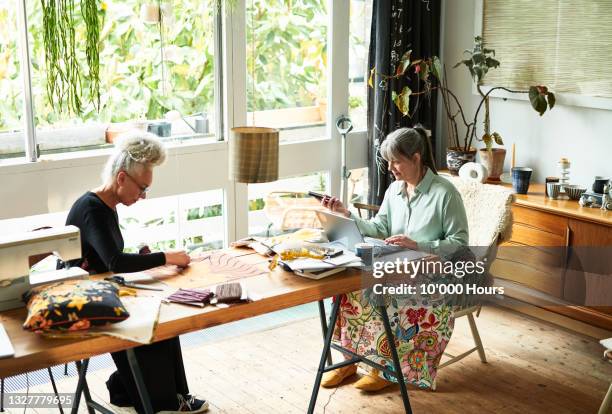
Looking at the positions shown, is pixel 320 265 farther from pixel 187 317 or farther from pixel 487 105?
pixel 487 105

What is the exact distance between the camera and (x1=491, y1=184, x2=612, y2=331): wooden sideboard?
437cm

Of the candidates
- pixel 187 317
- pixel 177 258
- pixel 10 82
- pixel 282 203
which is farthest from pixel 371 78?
pixel 187 317

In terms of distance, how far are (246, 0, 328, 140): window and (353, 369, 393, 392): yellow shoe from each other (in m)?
1.87

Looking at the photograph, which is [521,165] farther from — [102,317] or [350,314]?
[102,317]

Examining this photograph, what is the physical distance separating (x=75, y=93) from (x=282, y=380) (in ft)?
5.80

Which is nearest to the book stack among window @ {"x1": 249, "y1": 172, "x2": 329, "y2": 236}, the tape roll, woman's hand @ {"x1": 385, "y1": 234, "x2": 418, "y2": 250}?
woman's hand @ {"x1": 385, "y1": 234, "x2": 418, "y2": 250}

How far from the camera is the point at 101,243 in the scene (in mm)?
3160

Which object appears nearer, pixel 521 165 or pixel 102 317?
pixel 102 317

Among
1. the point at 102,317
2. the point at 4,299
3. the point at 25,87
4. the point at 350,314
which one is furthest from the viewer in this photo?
the point at 25,87

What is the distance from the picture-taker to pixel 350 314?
3764 millimetres

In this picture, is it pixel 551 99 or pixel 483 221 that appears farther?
pixel 551 99

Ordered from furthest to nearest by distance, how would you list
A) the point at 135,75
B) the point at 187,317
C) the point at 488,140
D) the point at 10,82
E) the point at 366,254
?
the point at 488,140
the point at 135,75
the point at 10,82
the point at 366,254
the point at 187,317

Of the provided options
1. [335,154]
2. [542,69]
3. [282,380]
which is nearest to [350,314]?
[282,380]

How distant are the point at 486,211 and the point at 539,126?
1172 millimetres
